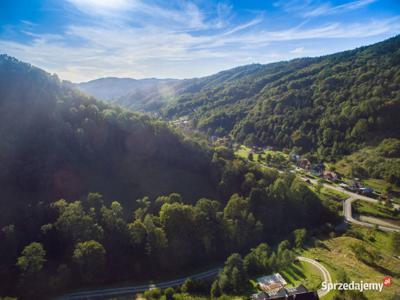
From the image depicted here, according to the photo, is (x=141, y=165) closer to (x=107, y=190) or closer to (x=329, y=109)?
(x=107, y=190)

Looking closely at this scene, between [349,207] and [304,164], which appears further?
[304,164]

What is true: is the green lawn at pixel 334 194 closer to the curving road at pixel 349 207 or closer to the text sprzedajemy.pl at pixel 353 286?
the curving road at pixel 349 207

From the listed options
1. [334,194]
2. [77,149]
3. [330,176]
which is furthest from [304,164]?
[77,149]

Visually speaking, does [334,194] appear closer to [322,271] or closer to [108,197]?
[322,271]

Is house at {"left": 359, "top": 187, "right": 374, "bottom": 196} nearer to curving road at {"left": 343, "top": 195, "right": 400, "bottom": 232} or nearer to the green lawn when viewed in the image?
curving road at {"left": 343, "top": 195, "right": 400, "bottom": 232}

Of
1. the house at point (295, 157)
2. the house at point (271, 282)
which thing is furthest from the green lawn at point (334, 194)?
the house at point (271, 282)

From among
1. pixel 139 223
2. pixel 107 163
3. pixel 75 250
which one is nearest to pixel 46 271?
pixel 75 250

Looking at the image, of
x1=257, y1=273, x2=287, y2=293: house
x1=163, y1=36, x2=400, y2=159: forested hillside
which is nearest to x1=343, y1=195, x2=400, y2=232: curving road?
x1=163, y1=36, x2=400, y2=159: forested hillside
